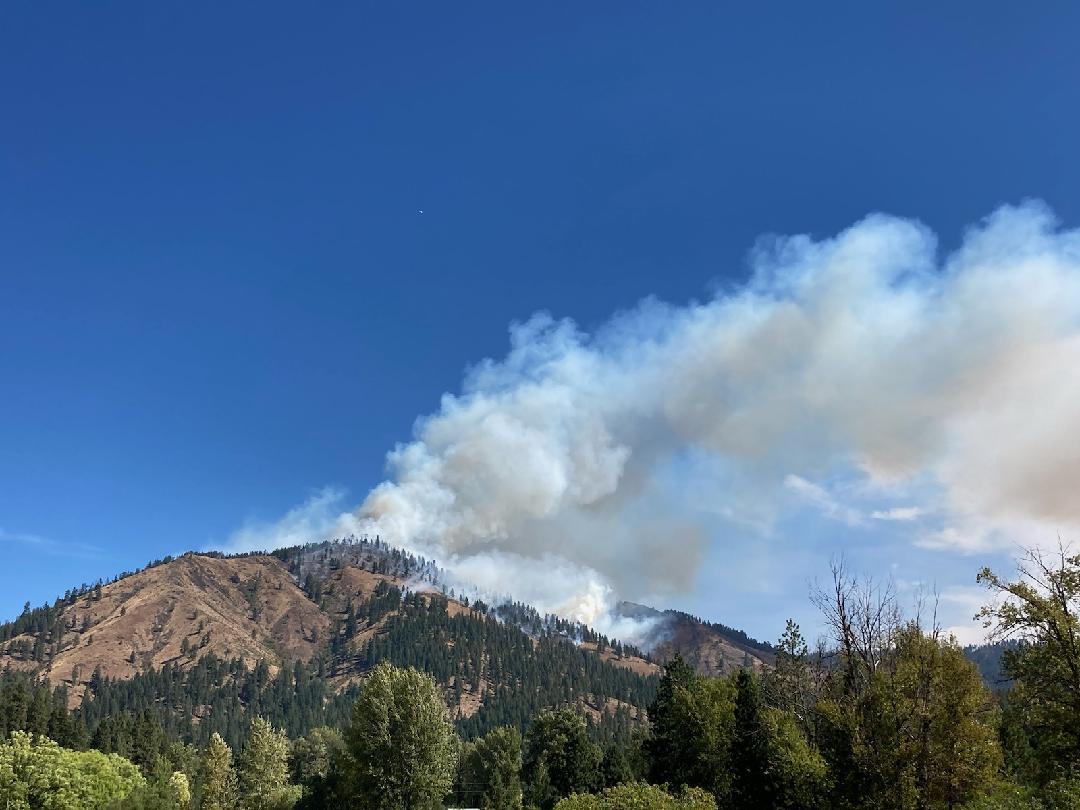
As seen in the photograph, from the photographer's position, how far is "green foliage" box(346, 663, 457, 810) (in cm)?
6981

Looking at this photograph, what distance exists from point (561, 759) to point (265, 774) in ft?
150

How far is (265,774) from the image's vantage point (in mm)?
117625

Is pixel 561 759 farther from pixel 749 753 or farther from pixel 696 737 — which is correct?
pixel 749 753

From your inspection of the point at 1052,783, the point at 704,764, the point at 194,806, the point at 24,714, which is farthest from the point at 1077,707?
the point at 24,714

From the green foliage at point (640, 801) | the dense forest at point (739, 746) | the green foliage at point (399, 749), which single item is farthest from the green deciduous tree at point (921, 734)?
the green foliage at point (399, 749)

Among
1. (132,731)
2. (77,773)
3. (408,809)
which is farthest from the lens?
(132,731)

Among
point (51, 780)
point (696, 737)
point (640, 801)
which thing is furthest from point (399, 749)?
point (51, 780)

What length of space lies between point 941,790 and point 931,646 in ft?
25.4

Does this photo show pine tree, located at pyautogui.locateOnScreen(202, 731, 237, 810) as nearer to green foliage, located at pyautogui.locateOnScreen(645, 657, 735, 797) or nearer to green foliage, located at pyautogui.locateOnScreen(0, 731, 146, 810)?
green foliage, located at pyautogui.locateOnScreen(0, 731, 146, 810)

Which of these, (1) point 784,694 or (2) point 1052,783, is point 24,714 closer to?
(1) point 784,694

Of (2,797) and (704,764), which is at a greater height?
(704,764)

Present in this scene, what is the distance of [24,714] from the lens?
412 feet

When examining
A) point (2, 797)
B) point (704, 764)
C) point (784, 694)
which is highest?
point (784, 694)

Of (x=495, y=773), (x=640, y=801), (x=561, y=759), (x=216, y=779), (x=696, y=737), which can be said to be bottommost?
(x=216, y=779)
